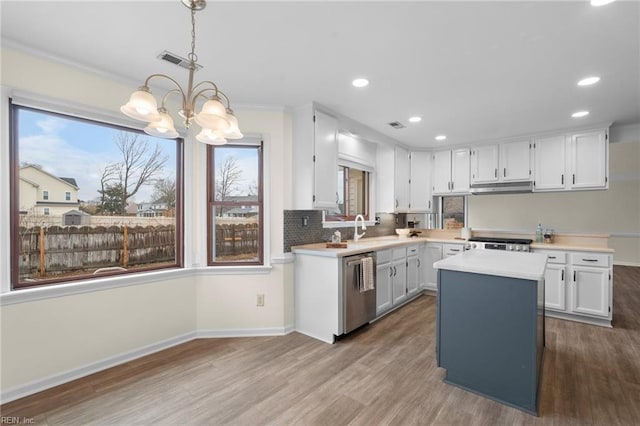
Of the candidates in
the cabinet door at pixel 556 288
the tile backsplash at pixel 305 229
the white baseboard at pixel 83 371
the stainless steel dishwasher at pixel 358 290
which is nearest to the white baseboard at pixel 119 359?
the white baseboard at pixel 83 371

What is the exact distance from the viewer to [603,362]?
2.69 metres

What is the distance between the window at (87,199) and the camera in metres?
2.29

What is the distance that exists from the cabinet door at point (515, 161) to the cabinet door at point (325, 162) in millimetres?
2882

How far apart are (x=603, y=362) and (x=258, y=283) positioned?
3318 millimetres

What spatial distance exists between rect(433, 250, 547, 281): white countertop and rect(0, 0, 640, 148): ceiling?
5.23 ft

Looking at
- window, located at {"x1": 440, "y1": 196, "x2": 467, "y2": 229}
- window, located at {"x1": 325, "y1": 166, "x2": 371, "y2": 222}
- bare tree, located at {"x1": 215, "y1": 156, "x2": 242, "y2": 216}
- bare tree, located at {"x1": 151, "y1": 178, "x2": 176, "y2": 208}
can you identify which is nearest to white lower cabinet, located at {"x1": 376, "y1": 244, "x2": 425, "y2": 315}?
window, located at {"x1": 325, "y1": 166, "x2": 371, "y2": 222}

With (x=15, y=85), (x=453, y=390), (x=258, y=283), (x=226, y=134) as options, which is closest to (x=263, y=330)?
(x=258, y=283)

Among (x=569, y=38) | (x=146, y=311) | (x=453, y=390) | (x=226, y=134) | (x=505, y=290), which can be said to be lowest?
(x=453, y=390)

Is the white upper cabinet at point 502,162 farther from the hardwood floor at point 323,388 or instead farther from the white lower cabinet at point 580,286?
the hardwood floor at point 323,388

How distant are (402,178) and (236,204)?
9.88ft

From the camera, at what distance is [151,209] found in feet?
9.93

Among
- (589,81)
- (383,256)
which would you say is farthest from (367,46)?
(383,256)

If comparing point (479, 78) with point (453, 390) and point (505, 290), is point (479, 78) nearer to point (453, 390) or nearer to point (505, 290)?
point (505, 290)

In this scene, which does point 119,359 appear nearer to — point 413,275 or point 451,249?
point 413,275
